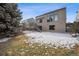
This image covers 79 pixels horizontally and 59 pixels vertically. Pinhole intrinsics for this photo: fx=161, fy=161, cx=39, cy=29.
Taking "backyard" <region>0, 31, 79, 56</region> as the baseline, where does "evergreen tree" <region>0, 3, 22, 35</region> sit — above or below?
above

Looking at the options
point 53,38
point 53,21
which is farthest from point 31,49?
point 53,21

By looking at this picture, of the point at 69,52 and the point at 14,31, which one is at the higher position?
the point at 14,31

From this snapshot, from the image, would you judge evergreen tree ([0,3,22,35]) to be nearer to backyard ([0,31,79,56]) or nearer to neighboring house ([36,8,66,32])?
backyard ([0,31,79,56])

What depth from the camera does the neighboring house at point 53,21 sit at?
3100 millimetres

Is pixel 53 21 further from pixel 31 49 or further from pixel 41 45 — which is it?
pixel 31 49

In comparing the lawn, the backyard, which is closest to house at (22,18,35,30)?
the backyard

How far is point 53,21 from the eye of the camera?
318cm

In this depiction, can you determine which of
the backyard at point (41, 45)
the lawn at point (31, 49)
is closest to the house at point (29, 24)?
the backyard at point (41, 45)

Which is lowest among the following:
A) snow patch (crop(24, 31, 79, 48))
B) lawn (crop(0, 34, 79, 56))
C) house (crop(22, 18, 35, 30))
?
lawn (crop(0, 34, 79, 56))

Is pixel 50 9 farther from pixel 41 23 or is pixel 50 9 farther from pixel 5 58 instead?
pixel 5 58

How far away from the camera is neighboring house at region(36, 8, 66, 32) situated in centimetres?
310

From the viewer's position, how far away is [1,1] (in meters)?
3.01

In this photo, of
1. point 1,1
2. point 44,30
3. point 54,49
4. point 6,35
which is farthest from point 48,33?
point 1,1

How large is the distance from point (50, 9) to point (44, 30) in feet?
1.40
